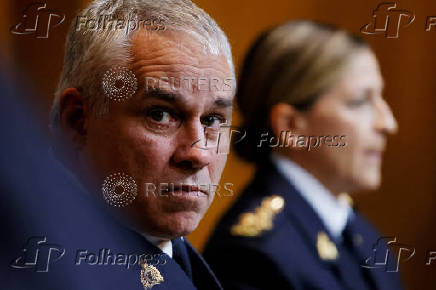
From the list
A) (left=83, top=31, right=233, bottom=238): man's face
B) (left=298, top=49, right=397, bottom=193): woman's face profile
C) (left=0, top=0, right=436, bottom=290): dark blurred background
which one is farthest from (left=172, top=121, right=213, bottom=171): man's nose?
(left=298, top=49, right=397, bottom=193): woman's face profile

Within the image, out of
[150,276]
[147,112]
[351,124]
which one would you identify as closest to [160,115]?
[147,112]

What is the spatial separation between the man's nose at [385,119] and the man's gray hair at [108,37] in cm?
34

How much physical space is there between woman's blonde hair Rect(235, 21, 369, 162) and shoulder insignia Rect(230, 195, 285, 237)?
0.25 ft

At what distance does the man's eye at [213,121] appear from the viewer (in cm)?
101

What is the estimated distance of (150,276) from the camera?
1.03m

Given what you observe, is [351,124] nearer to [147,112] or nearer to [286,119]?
[286,119]

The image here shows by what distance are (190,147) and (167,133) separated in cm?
4

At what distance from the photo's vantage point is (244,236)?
1108 millimetres

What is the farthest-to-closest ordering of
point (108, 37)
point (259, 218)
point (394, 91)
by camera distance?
point (394, 91) → point (259, 218) → point (108, 37)

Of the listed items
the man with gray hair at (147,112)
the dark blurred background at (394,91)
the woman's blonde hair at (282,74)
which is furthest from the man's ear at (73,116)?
the woman's blonde hair at (282,74)

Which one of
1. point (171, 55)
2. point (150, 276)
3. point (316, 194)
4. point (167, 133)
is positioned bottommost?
point (150, 276)

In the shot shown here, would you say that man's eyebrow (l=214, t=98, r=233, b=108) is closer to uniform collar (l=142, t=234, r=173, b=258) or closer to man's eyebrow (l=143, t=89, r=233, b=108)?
man's eyebrow (l=143, t=89, r=233, b=108)

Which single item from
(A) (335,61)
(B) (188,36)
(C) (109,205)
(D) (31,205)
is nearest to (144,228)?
(C) (109,205)

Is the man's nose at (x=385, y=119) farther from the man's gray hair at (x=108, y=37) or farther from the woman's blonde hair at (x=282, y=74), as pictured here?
the man's gray hair at (x=108, y=37)
